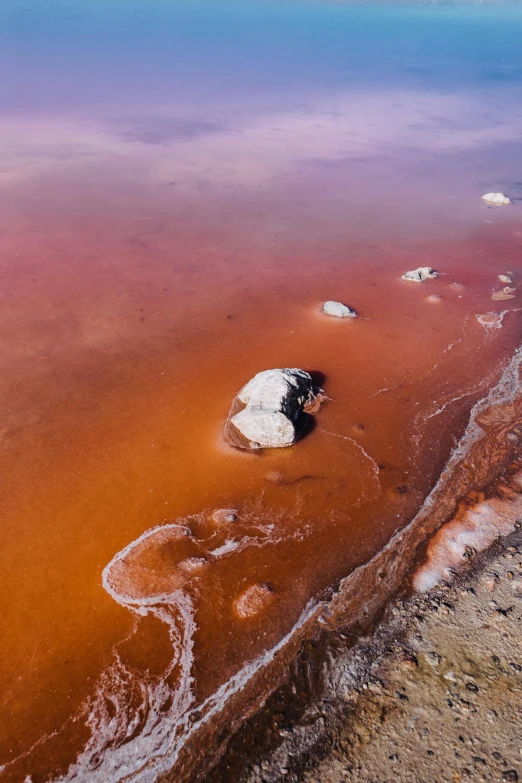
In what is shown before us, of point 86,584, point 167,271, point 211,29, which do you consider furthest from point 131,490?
point 211,29

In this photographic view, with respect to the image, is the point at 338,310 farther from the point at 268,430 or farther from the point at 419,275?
the point at 268,430

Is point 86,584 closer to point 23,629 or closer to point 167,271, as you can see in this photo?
point 23,629

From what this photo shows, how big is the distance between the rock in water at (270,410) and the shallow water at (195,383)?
20cm

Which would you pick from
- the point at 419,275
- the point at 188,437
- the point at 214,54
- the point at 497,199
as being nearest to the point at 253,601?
the point at 188,437

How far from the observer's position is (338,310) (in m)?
9.80

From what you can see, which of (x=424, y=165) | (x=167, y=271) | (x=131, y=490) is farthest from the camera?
(x=424, y=165)

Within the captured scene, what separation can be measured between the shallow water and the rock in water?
198 millimetres

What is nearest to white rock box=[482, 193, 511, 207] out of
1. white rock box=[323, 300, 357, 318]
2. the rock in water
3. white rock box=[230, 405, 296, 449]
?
white rock box=[323, 300, 357, 318]

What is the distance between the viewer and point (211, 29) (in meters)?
60.2

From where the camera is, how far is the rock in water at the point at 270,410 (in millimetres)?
6637

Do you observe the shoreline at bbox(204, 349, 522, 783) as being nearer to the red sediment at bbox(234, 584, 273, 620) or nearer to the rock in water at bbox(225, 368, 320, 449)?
the red sediment at bbox(234, 584, 273, 620)

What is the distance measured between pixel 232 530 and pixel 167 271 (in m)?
7.66

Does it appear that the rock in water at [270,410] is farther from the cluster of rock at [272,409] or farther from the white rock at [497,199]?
the white rock at [497,199]

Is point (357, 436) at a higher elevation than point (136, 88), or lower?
lower
